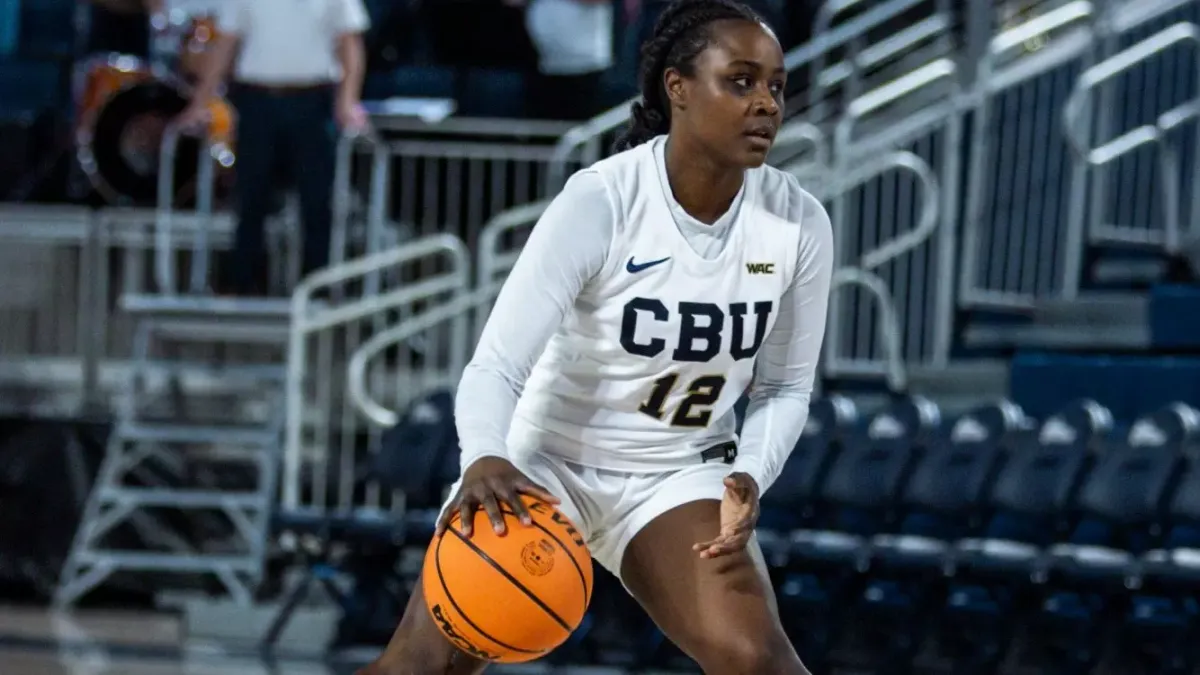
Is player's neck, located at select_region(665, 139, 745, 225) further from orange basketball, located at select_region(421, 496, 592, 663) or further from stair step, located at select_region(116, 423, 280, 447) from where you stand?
stair step, located at select_region(116, 423, 280, 447)

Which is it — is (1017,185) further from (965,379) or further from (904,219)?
(965,379)

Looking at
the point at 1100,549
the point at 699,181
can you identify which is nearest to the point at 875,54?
the point at 1100,549

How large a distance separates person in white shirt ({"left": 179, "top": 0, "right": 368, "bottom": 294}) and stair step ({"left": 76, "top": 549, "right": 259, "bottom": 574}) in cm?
124

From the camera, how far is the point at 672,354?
3.94 meters

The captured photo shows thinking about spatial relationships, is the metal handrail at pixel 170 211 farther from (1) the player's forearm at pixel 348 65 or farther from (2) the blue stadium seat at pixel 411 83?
(2) the blue stadium seat at pixel 411 83

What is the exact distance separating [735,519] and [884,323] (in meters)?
4.62

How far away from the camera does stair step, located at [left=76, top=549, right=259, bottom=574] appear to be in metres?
8.80

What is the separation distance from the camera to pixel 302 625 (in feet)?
27.8

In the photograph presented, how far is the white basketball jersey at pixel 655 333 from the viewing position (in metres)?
3.91

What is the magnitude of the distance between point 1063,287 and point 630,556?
5.21 metres

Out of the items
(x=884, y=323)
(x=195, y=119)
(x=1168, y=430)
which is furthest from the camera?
(x=195, y=119)

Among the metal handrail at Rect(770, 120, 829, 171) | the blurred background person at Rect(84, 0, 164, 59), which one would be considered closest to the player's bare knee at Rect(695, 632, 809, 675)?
the metal handrail at Rect(770, 120, 829, 171)

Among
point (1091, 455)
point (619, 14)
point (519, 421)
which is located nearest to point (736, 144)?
point (519, 421)

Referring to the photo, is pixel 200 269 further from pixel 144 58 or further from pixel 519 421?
pixel 519 421
